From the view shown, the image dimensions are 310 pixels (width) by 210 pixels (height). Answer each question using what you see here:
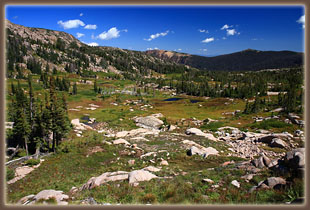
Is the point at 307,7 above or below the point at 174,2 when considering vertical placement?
below

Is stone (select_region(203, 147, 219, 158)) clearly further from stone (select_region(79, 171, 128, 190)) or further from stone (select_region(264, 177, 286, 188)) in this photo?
stone (select_region(79, 171, 128, 190))

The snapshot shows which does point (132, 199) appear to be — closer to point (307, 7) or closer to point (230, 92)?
point (307, 7)

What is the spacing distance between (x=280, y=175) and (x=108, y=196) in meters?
10.7

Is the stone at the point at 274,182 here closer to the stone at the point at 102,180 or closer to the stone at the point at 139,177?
the stone at the point at 139,177

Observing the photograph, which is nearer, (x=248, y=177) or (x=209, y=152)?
(x=248, y=177)

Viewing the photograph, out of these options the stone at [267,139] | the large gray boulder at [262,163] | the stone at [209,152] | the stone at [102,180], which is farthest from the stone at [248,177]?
the stone at [267,139]

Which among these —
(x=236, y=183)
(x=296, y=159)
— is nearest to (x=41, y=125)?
(x=236, y=183)

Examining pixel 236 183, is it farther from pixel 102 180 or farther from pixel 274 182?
pixel 102 180

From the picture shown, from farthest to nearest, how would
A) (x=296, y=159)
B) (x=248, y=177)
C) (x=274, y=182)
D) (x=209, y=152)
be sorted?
(x=209, y=152), (x=248, y=177), (x=296, y=159), (x=274, y=182)

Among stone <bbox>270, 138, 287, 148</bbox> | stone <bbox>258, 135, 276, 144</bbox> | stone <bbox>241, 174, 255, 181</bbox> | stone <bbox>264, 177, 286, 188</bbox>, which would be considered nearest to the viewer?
stone <bbox>264, 177, 286, 188</bbox>

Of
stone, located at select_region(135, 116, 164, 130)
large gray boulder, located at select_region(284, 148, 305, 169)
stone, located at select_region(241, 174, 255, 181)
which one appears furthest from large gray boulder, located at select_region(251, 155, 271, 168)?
stone, located at select_region(135, 116, 164, 130)

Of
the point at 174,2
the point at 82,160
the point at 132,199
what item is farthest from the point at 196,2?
the point at 82,160

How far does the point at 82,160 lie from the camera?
67.8 ft

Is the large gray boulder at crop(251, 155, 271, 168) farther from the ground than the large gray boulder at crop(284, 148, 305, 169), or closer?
closer
